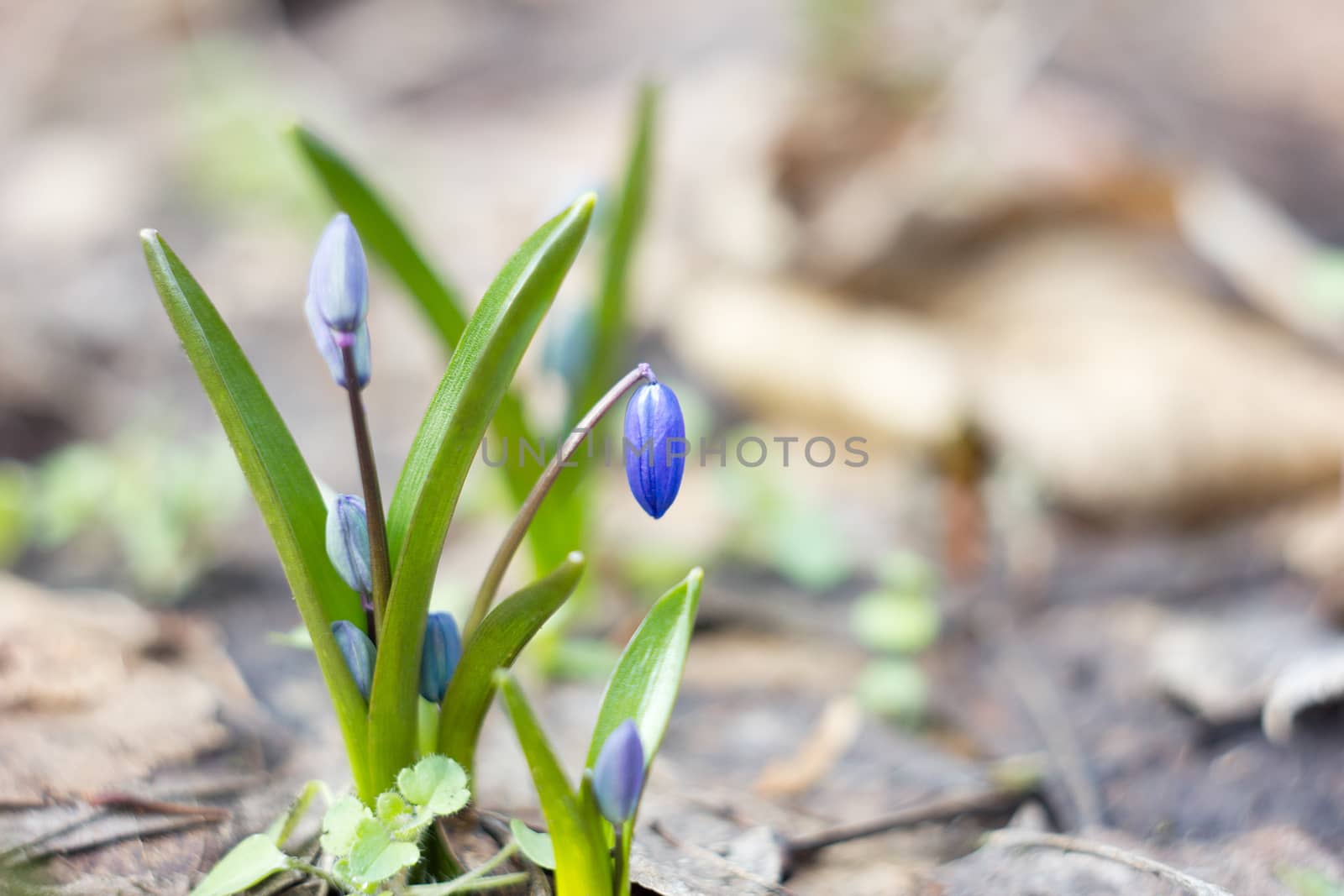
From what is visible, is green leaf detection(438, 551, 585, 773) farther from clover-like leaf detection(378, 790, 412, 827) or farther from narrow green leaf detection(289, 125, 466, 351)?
narrow green leaf detection(289, 125, 466, 351)

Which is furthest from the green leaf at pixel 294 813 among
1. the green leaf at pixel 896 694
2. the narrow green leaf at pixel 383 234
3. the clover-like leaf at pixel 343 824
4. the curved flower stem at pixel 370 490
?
Answer: the green leaf at pixel 896 694

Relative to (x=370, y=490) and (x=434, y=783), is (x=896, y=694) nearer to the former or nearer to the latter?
(x=434, y=783)

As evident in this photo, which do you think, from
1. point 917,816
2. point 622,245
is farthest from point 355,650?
point 622,245

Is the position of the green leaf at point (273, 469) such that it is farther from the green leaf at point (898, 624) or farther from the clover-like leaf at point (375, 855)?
the green leaf at point (898, 624)

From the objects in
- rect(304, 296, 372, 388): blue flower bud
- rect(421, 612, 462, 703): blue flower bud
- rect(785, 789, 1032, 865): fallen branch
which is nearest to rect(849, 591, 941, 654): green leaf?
rect(785, 789, 1032, 865): fallen branch

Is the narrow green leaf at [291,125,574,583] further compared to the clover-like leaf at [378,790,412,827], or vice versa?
the narrow green leaf at [291,125,574,583]

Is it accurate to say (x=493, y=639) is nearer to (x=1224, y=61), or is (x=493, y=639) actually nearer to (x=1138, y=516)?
(x=1138, y=516)
